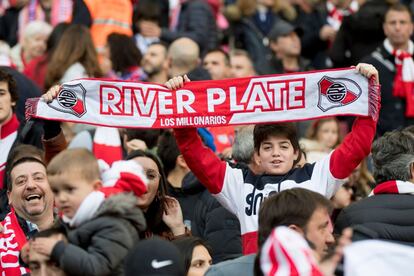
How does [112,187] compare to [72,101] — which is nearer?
[112,187]

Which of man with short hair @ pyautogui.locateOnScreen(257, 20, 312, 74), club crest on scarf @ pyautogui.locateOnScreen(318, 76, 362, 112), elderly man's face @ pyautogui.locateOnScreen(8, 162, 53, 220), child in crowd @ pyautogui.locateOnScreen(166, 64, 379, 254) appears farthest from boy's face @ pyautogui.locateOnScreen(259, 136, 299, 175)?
man with short hair @ pyautogui.locateOnScreen(257, 20, 312, 74)

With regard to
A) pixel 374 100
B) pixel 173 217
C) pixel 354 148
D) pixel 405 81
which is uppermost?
pixel 405 81

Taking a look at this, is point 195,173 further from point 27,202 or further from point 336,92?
point 27,202

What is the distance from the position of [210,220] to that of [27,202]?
1.37 meters

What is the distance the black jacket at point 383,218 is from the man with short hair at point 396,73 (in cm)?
512

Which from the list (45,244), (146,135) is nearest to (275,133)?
(45,244)

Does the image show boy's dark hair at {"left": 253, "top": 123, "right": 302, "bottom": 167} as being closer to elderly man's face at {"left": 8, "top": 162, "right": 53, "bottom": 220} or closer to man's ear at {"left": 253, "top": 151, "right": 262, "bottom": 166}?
man's ear at {"left": 253, "top": 151, "right": 262, "bottom": 166}

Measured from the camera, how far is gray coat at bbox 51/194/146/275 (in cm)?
587

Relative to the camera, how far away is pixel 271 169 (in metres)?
7.58

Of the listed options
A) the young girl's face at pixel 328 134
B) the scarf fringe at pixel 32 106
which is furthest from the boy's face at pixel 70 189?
the young girl's face at pixel 328 134

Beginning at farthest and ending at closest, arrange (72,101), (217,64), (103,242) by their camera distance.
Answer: (217,64), (72,101), (103,242)

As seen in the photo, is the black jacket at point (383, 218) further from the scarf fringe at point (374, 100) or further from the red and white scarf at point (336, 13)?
the red and white scarf at point (336, 13)

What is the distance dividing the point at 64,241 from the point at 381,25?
857cm

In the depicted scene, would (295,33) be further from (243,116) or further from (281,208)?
(281,208)
